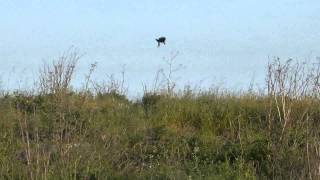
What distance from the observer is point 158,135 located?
443 inches

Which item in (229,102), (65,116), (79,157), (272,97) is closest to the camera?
(79,157)

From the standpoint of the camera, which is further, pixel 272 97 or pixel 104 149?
pixel 272 97

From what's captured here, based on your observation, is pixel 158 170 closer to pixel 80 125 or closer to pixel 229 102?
pixel 80 125

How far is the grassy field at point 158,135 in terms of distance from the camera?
946 cm

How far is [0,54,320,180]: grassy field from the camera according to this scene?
31.0 ft

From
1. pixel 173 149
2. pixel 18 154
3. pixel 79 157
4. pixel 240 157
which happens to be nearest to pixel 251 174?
pixel 240 157

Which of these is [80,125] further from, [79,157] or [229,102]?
[229,102]

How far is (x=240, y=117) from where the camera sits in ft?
40.8

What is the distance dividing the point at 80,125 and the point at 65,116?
0.86 feet

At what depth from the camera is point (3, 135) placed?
1099 centimetres

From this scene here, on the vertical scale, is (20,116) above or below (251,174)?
above

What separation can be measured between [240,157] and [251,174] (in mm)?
615

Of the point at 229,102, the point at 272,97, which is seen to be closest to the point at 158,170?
the point at 272,97

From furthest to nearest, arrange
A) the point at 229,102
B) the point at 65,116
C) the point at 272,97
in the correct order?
the point at 229,102 < the point at 272,97 < the point at 65,116
